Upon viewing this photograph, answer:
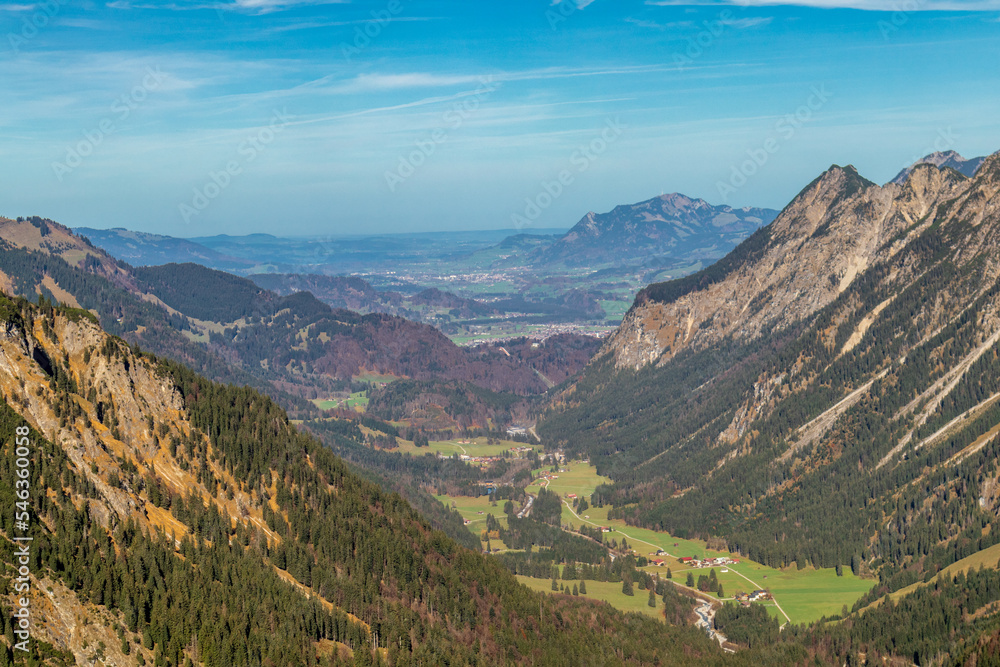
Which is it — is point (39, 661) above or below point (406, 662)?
above

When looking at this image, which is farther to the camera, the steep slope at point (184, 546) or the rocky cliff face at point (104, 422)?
the rocky cliff face at point (104, 422)

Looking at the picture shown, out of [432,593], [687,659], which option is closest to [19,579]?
[432,593]

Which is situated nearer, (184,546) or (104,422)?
(184,546)

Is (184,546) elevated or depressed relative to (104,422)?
depressed

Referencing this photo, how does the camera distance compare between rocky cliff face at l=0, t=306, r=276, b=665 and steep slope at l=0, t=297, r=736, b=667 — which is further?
rocky cliff face at l=0, t=306, r=276, b=665

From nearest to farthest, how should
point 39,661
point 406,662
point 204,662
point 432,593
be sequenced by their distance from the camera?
1. point 39,661
2. point 204,662
3. point 406,662
4. point 432,593

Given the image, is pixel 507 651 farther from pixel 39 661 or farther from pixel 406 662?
pixel 39 661

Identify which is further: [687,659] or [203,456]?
[687,659]

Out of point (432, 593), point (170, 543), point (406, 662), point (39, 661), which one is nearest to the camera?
point (39, 661)
